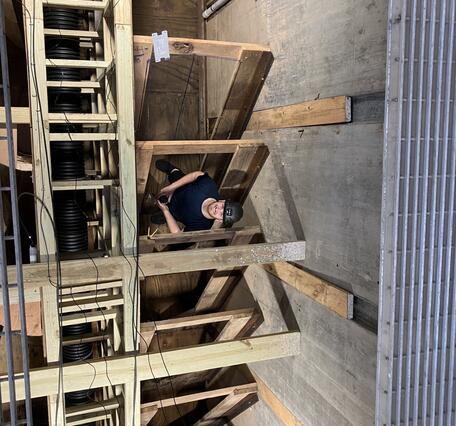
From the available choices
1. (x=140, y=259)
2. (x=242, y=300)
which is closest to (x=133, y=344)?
(x=140, y=259)

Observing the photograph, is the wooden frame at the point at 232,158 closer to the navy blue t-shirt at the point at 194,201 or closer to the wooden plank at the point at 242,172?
the wooden plank at the point at 242,172

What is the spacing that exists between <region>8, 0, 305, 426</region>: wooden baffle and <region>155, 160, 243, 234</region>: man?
165mm

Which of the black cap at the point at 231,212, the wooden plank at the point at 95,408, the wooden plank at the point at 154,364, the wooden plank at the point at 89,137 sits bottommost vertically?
the wooden plank at the point at 95,408

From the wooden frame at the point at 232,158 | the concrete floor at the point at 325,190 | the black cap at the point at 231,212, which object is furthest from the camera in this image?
the wooden frame at the point at 232,158

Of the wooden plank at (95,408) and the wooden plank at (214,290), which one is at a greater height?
the wooden plank at (214,290)

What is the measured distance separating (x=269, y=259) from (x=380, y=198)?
69cm

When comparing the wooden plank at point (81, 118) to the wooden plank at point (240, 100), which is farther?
the wooden plank at point (240, 100)

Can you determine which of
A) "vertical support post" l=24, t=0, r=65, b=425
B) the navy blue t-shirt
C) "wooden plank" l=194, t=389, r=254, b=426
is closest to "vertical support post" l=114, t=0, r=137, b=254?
"vertical support post" l=24, t=0, r=65, b=425

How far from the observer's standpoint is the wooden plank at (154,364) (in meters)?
2.04

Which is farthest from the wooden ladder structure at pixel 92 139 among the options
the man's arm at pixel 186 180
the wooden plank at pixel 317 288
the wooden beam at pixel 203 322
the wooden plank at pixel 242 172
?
the wooden plank at pixel 317 288

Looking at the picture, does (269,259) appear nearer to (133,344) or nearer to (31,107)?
(133,344)

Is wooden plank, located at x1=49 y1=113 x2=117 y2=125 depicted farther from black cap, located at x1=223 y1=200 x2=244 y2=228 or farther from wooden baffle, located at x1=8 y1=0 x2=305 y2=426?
black cap, located at x1=223 y1=200 x2=244 y2=228

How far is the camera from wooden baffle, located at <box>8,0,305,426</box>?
207cm

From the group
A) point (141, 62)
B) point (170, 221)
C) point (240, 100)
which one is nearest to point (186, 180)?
point (170, 221)
